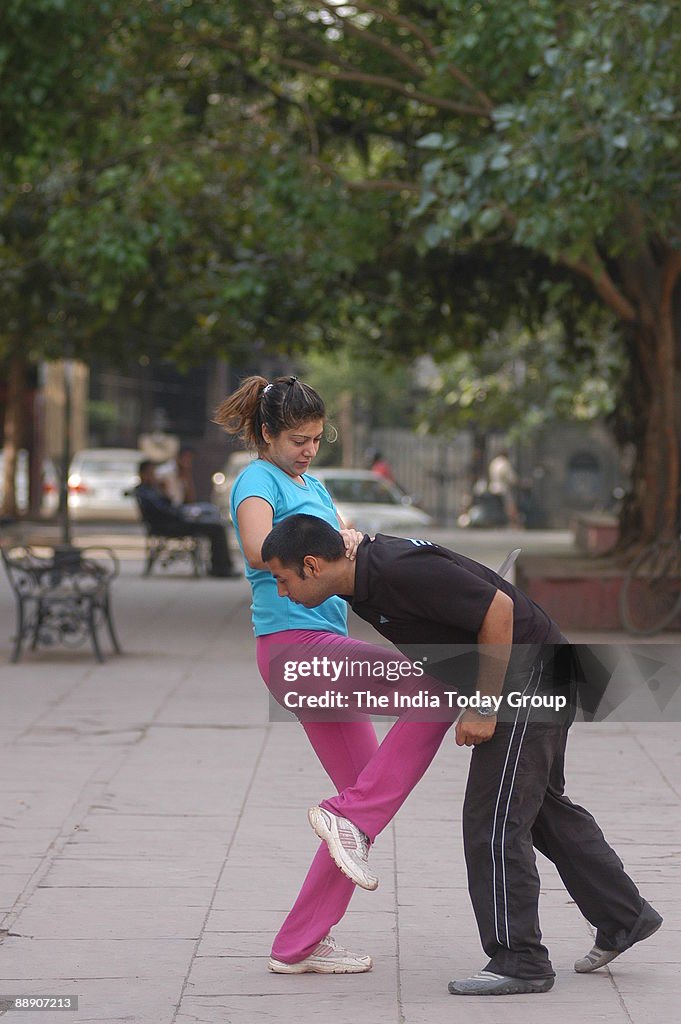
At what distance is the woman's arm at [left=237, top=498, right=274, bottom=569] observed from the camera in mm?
4469

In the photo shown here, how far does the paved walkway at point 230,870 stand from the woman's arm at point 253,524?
1.18m

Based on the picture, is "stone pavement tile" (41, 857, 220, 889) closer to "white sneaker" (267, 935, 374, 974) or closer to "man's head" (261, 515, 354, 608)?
"white sneaker" (267, 935, 374, 974)

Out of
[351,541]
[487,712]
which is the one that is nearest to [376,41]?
[351,541]

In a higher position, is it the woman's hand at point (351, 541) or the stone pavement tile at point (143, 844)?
the woman's hand at point (351, 541)

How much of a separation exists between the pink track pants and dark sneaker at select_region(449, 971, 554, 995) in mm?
388

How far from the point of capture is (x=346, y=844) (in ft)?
14.4

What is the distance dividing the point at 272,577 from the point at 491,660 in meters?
0.65

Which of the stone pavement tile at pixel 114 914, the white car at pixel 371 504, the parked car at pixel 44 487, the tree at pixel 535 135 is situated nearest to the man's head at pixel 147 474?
the white car at pixel 371 504

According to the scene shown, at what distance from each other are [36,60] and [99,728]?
6.27 metres

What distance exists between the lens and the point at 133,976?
4.62 m

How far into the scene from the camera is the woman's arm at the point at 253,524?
4.47 m

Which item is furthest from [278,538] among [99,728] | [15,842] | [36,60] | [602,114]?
[36,60]

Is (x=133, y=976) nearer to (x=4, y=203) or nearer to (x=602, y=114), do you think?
(x=602, y=114)

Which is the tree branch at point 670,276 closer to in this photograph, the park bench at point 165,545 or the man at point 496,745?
the park bench at point 165,545
